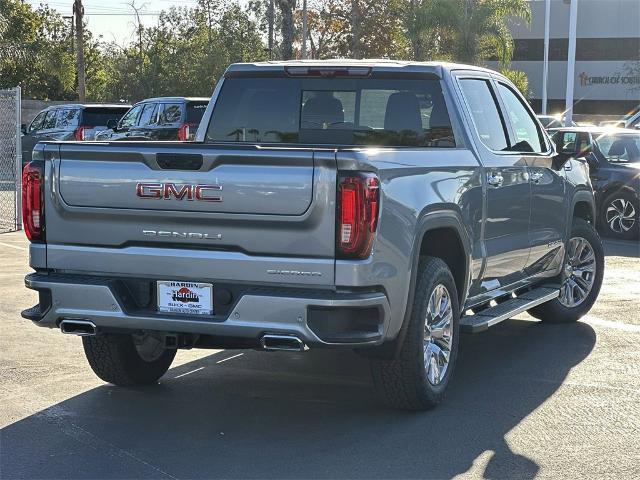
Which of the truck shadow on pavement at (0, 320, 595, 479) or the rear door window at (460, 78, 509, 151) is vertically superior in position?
the rear door window at (460, 78, 509, 151)

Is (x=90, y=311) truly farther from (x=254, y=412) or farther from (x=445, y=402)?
(x=445, y=402)

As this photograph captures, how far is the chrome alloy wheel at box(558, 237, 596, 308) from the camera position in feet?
30.9

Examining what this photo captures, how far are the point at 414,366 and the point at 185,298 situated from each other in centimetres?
134

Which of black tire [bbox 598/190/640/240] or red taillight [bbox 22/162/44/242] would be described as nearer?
red taillight [bbox 22/162/44/242]

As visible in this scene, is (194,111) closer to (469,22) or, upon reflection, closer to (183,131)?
(183,131)

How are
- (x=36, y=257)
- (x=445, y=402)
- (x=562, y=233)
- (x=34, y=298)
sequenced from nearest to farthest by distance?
(x=36, y=257), (x=445, y=402), (x=562, y=233), (x=34, y=298)

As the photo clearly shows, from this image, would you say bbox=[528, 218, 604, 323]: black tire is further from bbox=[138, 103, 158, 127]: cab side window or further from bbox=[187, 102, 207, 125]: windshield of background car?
bbox=[138, 103, 158, 127]: cab side window

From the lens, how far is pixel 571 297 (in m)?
9.45

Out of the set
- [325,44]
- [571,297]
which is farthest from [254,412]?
[325,44]

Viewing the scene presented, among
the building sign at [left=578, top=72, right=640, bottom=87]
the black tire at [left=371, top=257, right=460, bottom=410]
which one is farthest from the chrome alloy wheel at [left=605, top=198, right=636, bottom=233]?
the building sign at [left=578, top=72, right=640, bottom=87]

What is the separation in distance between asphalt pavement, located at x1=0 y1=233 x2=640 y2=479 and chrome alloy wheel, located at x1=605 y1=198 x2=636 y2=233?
765 centimetres

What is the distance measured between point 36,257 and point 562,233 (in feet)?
14.5

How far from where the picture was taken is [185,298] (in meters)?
5.78

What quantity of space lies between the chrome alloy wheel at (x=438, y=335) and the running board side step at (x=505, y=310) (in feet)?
0.73
